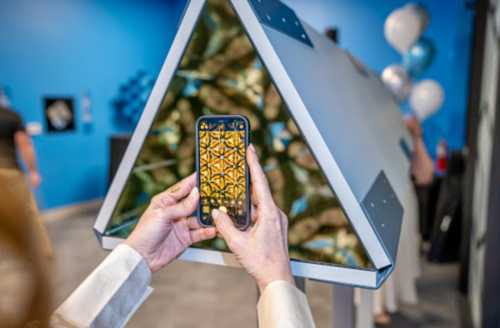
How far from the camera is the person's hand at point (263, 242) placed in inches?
17.1

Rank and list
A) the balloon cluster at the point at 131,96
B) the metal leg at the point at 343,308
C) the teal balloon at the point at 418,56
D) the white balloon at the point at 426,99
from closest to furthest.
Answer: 1. the metal leg at the point at 343,308
2. the white balloon at the point at 426,99
3. the teal balloon at the point at 418,56
4. the balloon cluster at the point at 131,96

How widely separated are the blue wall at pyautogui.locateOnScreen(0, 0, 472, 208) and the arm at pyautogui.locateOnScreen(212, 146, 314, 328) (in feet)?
11.5

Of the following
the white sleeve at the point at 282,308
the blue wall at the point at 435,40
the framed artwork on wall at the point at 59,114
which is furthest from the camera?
the framed artwork on wall at the point at 59,114

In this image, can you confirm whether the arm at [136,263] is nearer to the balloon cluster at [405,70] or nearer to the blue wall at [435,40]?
the balloon cluster at [405,70]

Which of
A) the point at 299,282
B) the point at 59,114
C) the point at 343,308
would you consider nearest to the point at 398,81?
the point at 343,308

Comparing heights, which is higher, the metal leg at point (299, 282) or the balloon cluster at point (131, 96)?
the balloon cluster at point (131, 96)

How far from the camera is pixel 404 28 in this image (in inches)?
93.0

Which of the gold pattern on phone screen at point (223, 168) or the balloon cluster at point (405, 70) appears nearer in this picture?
the gold pattern on phone screen at point (223, 168)

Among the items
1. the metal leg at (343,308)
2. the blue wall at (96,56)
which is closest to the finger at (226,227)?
the metal leg at (343,308)

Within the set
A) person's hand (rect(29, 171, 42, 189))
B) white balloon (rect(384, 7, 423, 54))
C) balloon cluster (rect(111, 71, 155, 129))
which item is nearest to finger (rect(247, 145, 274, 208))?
person's hand (rect(29, 171, 42, 189))

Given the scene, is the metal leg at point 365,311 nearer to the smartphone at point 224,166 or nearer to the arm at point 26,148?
the smartphone at point 224,166

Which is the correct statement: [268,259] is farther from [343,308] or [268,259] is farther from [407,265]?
[407,265]

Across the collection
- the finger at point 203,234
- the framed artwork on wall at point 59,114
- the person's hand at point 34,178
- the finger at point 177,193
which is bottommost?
the person's hand at point 34,178

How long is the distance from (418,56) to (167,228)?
2904 millimetres
